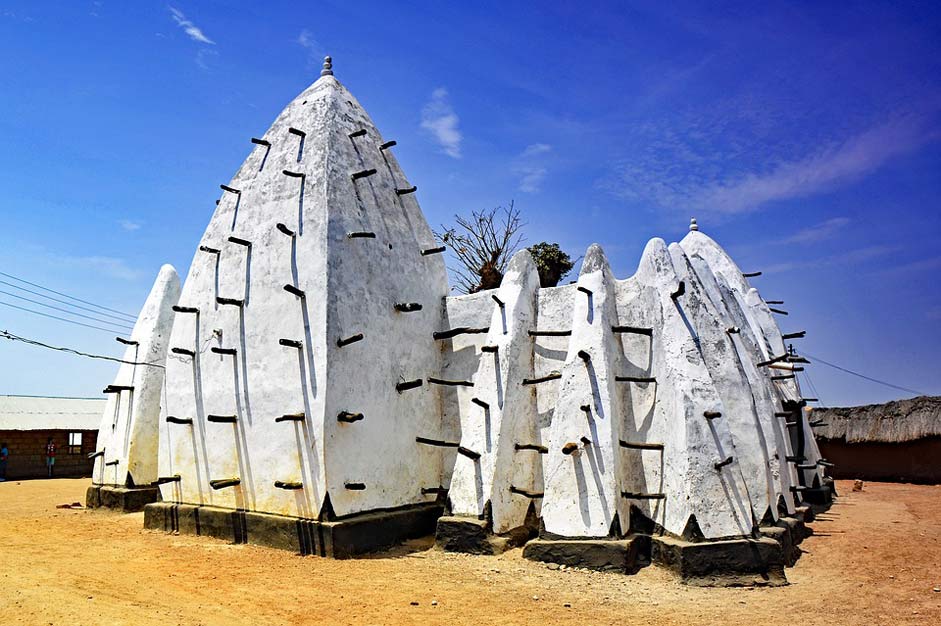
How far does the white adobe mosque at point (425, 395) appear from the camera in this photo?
7.82 metres

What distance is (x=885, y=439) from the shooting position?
20297 mm

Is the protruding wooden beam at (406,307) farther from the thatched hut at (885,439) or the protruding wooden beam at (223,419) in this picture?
the thatched hut at (885,439)

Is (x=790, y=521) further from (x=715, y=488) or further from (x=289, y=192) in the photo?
(x=289, y=192)

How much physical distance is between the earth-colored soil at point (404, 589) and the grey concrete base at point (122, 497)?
2933mm

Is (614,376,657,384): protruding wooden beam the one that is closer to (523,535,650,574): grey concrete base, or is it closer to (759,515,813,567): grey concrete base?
(523,535,650,574): grey concrete base

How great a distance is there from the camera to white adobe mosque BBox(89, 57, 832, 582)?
782 cm

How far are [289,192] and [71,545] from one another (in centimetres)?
563

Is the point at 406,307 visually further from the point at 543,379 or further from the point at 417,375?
the point at 543,379

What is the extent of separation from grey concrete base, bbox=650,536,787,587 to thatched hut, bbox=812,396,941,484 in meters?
15.5

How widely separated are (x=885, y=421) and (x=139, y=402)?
2069 centimetres

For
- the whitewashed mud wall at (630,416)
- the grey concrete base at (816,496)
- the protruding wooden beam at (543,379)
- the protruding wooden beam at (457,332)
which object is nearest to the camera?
the whitewashed mud wall at (630,416)

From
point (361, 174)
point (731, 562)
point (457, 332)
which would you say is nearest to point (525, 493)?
point (731, 562)

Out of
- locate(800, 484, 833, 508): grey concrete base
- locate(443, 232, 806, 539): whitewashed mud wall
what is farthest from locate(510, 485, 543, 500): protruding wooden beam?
locate(800, 484, 833, 508): grey concrete base

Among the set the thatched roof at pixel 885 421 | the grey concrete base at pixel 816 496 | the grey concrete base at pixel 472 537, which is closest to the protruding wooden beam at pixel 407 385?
the grey concrete base at pixel 472 537
